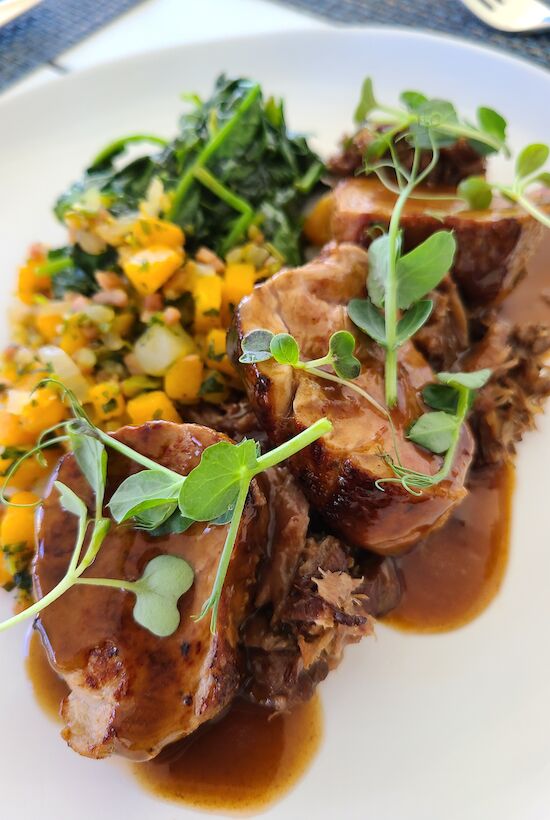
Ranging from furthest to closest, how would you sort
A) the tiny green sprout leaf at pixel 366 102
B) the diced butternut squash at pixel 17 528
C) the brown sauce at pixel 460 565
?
the tiny green sprout leaf at pixel 366 102 → the diced butternut squash at pixel 17 528 → the brown sauce at pixel 460 565

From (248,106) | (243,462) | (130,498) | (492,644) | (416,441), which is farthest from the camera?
(248,106)

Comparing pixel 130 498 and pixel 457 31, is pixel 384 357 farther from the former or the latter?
pixel 457 31

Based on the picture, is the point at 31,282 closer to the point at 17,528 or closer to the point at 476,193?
the point at 17,528

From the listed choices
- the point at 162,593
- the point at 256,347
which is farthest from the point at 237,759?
the point at 256,347

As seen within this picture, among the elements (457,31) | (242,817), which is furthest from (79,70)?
(242,817)

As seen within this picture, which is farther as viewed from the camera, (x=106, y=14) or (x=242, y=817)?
(x=106, y=14)

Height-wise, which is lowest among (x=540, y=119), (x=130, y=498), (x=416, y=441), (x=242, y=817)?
(x=242, y=817)

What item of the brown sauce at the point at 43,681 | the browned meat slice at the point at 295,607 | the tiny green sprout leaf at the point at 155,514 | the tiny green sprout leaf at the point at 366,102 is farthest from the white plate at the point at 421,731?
the tiny green sprout leaf at the point at 366,102

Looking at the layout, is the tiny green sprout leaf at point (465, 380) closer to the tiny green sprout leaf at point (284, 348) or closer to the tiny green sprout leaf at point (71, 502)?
the tiny green sprout leaf at point (284, 348)
